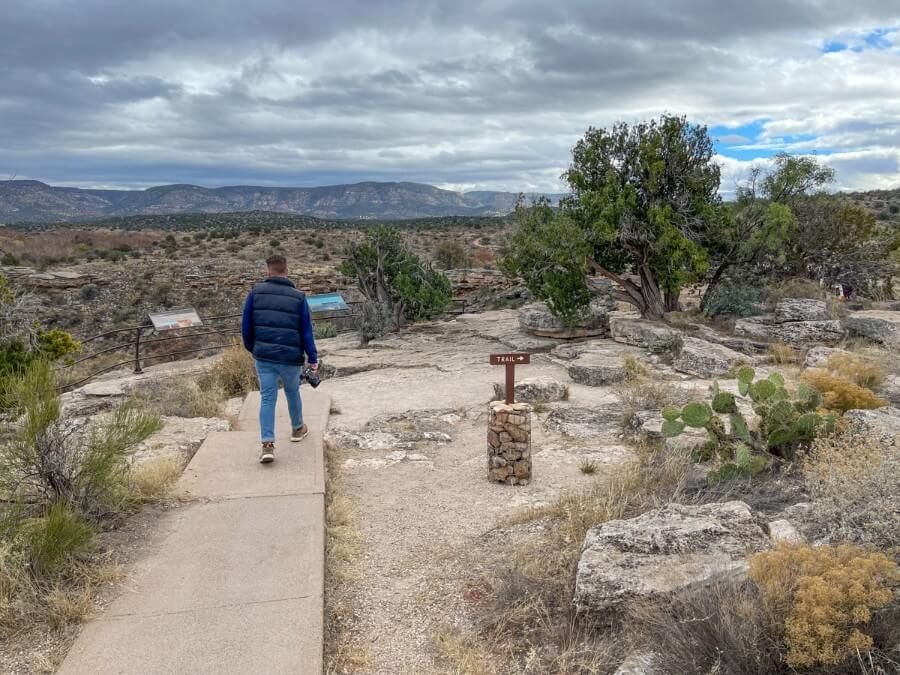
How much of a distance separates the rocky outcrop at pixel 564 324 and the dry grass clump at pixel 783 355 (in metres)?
3.86

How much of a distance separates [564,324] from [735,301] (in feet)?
12.6

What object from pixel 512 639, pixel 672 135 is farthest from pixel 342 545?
pixel 672 135

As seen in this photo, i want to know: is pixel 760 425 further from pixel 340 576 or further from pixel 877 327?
pixel 877 327

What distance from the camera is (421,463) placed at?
650cm

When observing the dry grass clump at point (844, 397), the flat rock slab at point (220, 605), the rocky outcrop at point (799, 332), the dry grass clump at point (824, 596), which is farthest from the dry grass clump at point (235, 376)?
the rocky outcrop at point (799, 332)

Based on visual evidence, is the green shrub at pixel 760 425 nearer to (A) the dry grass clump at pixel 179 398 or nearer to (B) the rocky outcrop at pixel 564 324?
(A) the dry grass clump at pixel 179 398

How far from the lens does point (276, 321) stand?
574 centimetres

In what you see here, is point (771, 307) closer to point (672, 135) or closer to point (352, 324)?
point (672, 135)

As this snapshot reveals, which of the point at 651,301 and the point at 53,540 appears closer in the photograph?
the point at 53,540

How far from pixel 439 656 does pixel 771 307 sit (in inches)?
514

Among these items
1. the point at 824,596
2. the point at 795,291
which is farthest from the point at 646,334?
the point at 824,596

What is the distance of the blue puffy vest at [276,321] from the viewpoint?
5742mm

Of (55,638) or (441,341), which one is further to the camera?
(441,341)

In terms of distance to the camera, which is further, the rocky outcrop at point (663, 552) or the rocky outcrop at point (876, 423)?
the rocky outcrop at point (876, 423)
